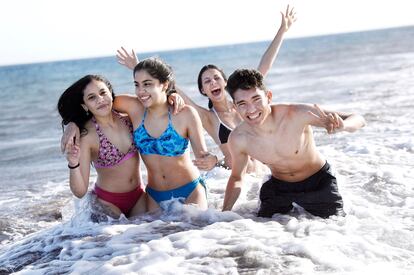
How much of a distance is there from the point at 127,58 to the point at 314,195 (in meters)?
2.84

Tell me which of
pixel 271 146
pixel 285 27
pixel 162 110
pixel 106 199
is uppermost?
pixel 285 27

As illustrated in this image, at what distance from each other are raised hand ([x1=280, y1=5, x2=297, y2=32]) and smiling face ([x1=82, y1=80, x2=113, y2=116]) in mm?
3522

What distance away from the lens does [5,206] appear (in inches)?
329

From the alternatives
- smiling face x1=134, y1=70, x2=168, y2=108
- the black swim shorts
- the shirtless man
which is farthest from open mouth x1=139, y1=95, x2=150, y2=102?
the black swim shorts

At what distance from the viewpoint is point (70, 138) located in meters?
5.42

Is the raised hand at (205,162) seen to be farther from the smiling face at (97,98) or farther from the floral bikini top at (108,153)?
the smiling face at (97,98)

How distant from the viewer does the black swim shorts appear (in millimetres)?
5473

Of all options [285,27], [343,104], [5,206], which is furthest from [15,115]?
[285,27]

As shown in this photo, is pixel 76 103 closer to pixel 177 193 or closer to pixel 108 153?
pixel 108 153

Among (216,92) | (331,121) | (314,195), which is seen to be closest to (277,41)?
(216,92)

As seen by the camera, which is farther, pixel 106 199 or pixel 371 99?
pixel 371 99

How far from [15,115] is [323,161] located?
20083 mm

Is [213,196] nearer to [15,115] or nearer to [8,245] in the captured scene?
[8,245]

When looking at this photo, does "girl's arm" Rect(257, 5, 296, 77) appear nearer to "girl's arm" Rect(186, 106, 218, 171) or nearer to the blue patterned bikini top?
"girl's arm" Rect(186, 106, 218, 171)
